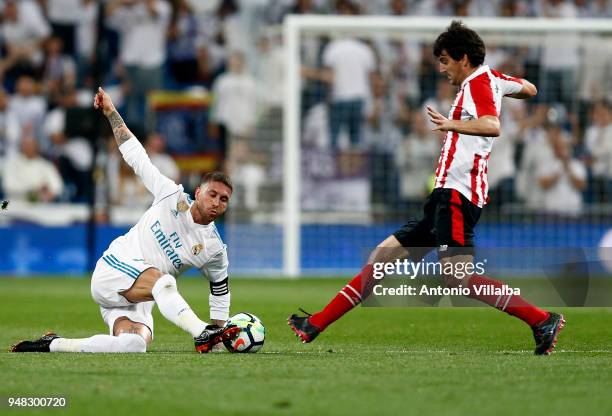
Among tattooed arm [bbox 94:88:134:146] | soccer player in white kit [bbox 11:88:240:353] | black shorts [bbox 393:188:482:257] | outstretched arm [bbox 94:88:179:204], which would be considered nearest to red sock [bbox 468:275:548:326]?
black shorts [bbox 393:188:482:257]

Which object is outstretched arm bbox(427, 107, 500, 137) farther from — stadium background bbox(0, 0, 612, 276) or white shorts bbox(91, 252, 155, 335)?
stadium background bbox(0, 0, 612, 276)

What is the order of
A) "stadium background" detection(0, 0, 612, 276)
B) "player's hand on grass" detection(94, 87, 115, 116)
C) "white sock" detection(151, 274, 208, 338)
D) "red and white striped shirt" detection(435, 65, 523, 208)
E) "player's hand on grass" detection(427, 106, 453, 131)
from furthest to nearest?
"stadium background" detection(0, 0, 612, 276) → "player's hand on grass" detection(94, 87, 115, 116) → "red and white striped shirt" detection(435, 65, 523, 208) → "white sock" detection(151, 274, 208, 338) → "player's hand on grass" detection(427, 106, 453, 131)

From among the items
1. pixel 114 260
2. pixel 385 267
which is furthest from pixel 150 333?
pixel 385 267

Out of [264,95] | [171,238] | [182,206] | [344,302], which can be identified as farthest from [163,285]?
[264,95]

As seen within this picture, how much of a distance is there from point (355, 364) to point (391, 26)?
11.2m

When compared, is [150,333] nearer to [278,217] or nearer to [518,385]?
[518,385]

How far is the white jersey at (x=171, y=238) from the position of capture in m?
8.74

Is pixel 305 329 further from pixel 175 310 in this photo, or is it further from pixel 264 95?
pixel 264 95

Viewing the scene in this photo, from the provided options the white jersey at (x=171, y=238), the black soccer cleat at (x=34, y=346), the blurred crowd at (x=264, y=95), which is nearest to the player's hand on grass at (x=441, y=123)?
the white jersey at (x=171, y=238)

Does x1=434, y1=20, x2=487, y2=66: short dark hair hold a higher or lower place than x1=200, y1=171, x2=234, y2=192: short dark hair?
higher

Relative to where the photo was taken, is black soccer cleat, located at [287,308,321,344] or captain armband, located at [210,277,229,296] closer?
black soccer cleat, located at [287,308,321,344]

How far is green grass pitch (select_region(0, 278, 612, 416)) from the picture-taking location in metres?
5.90

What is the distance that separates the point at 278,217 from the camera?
19.6m

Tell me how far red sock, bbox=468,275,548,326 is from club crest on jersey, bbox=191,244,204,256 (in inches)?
73.7
